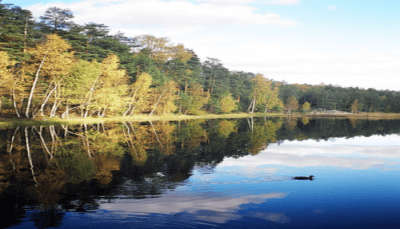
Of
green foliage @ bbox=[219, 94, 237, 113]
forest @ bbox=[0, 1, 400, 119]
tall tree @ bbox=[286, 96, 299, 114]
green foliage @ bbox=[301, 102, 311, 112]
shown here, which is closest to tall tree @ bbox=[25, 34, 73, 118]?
forest @ bbox=[0, 1, 400, 119]

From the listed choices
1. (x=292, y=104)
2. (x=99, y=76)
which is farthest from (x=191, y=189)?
(x=292, y=104)

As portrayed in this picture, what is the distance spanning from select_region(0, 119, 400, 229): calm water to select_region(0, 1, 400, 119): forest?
19.2 m

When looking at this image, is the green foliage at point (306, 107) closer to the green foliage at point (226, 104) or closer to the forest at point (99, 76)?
the forest at point (99, 76)

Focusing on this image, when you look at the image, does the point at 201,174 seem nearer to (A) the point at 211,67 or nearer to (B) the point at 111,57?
(B) the point at 111,57

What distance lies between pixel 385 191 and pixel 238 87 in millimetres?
86230

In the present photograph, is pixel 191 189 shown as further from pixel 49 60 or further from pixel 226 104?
pixel 226 104

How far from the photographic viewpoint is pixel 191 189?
36.0 feet

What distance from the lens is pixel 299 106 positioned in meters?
122

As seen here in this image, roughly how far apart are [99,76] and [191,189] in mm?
38813

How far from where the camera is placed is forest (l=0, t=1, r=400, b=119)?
35250 millimetres

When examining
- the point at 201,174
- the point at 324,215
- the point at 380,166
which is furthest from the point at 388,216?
the point at 380,166

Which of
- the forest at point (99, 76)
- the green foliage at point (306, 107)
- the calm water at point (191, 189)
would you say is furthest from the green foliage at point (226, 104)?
the calm water at point (191, 189)

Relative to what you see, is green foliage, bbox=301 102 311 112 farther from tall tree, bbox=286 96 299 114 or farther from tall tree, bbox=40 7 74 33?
tall tree, bbox=40 7 74 33

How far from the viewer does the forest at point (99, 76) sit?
1388 inches
